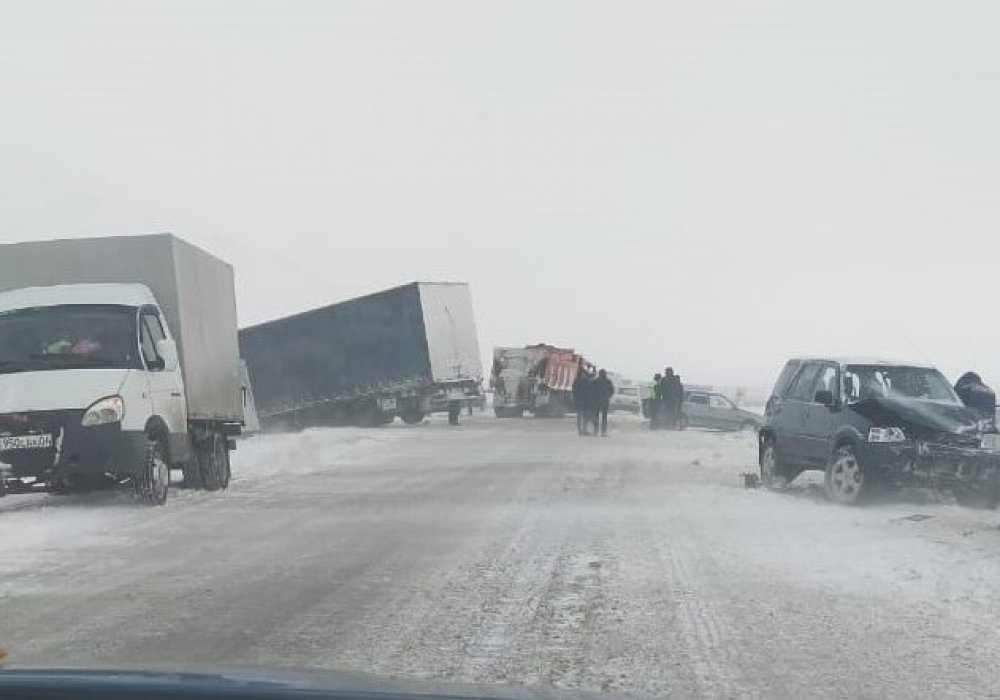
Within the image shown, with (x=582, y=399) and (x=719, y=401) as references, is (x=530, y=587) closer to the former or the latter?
(x=582, y=399)

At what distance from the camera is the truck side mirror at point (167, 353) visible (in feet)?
41.2

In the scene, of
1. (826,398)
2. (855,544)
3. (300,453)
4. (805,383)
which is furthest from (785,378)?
(300,453)

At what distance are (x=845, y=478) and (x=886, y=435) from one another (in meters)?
0.76

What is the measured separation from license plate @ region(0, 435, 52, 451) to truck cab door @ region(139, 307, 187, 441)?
A: 1333mm

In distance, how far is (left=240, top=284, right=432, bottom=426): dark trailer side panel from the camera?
33.2 metres

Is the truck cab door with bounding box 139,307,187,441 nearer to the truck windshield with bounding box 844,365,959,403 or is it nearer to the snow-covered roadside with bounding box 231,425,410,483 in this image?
the snow-covered roadside with bounding box 231,425,410,483

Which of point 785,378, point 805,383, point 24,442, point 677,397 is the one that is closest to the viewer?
point 24,442

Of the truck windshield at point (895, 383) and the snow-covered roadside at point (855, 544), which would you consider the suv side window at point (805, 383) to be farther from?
the snow-covered roadside at point (855, 544)

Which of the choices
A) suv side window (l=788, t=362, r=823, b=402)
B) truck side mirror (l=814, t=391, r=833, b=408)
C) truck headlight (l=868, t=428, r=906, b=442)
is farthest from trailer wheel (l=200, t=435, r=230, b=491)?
truck headlight (l=868, t=428, r=906, b=442)

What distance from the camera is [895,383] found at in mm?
13242

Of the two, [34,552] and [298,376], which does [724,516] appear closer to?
[34,552]

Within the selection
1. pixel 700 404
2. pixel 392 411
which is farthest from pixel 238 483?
pixel 700 404

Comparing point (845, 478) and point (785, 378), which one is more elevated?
point (785, 378)

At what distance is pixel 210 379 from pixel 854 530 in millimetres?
8780
